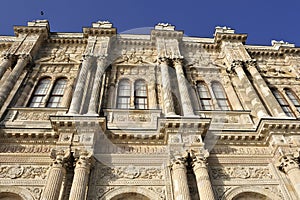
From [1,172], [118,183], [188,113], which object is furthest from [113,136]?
[1,172]

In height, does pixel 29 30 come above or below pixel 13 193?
above

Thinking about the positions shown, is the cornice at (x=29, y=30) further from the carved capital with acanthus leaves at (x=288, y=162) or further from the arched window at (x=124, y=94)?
the carved capital with acanthus leaves at (x=288, y=162)

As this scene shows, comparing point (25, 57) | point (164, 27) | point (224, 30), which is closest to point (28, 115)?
point (25, 57)

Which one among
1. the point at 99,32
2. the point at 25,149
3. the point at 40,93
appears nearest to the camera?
the point at 25,149

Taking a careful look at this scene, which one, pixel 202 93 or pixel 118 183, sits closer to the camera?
pixel 118 183

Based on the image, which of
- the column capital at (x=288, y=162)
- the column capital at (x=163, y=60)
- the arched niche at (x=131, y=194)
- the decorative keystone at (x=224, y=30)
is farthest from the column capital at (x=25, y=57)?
the column capital at (x=288, y=162)

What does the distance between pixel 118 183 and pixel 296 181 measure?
5.70 metres

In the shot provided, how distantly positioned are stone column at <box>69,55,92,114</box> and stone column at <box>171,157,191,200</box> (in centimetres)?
427

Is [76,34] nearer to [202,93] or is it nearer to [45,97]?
[45,97]

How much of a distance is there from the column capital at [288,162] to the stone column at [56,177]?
7206mm

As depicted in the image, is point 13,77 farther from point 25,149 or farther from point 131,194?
point 131,194

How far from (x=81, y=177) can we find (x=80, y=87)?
4.55 m

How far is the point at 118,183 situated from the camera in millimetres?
8680

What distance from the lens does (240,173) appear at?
933cm
